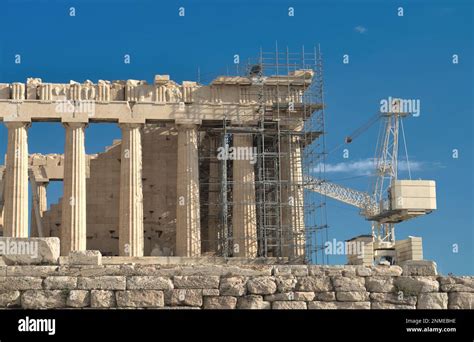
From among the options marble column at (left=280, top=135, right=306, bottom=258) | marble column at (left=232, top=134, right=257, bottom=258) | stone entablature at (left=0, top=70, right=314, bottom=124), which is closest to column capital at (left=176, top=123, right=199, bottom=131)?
stone entablature at (left=0, top=70, right=314, bottom=124)

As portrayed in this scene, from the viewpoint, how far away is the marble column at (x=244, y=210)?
44219 mm

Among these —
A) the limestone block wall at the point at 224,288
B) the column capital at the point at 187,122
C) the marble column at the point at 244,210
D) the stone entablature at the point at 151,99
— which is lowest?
the limestone block wall at the point at 224,288

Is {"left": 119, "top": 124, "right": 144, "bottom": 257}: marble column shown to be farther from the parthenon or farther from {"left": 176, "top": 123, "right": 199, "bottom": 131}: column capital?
{"left": 176, "top": 123, "right": 199, "bottom": 131}: column capital

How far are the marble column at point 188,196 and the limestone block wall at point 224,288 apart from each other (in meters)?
23.9

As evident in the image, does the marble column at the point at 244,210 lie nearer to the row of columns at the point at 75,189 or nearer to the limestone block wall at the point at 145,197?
the limestone block wall at the point at 145,197

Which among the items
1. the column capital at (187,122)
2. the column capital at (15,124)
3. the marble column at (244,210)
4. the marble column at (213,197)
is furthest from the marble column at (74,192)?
the marble column at (244,210)

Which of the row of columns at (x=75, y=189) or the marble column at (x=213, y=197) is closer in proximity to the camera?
the row of columns at (x=75, y=189)

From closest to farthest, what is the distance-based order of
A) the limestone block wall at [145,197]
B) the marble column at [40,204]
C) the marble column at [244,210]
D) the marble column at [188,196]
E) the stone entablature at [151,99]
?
the marble column at [188,196], the marble column at [244,210], the stone entablature at [151,99], the limestone block wall at [145,197], the marble column at [40,204]

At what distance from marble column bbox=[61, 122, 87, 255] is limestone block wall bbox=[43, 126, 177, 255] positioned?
3437mm

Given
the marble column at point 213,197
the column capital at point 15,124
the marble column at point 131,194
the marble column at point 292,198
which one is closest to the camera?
the marble column at point 131,194

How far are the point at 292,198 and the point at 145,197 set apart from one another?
784cm

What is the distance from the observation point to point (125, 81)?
46.2 meters
